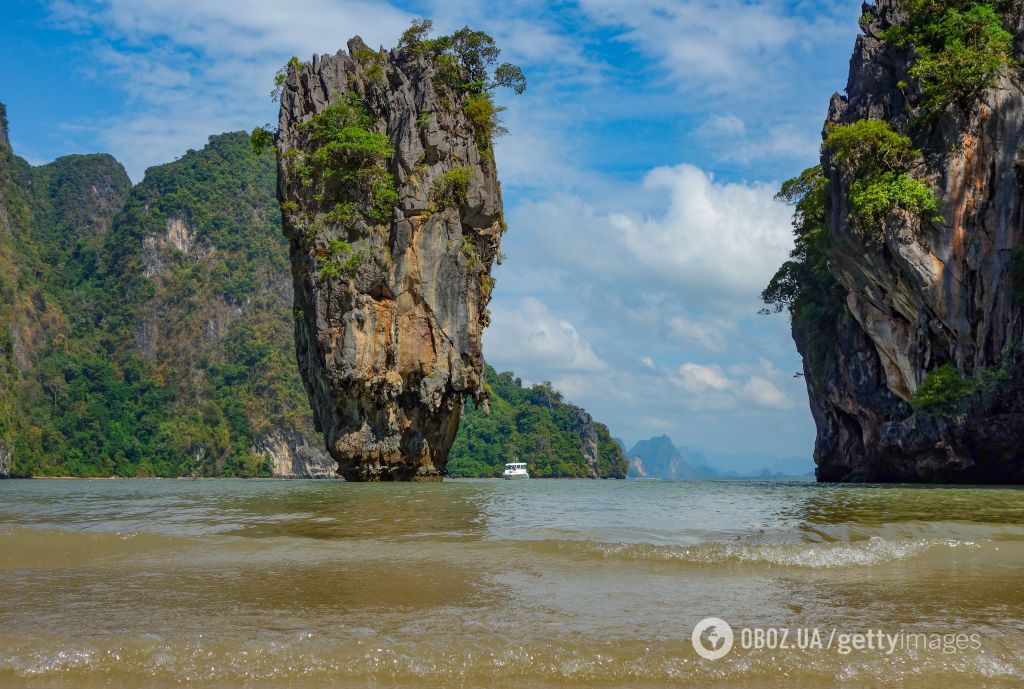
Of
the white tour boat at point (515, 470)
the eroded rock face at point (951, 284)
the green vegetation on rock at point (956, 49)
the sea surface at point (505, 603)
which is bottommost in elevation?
the white tour boat at point (515, 470)

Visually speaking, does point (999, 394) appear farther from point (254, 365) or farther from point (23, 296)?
point (23, 296)

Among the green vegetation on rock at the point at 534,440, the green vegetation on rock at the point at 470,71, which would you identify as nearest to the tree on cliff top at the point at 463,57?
the green vegetation on rock at the point at 470,71

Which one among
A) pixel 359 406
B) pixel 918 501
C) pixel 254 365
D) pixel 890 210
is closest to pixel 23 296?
pixel 254 365

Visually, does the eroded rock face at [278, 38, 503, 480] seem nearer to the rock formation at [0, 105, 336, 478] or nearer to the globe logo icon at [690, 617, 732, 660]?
the globe logo icon at [690, 617, 732, 660]

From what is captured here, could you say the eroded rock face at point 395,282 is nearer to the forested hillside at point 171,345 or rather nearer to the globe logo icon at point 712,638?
the globe logo icon at point 712,638

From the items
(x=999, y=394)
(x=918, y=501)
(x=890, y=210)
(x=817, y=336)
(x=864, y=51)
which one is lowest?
(x=918, y=501)

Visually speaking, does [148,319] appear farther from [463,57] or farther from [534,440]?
[463,57]

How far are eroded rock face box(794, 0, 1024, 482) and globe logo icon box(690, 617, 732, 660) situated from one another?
76.9 feet

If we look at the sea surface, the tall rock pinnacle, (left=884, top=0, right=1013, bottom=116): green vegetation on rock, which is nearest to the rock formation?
the tall rock pinnacle

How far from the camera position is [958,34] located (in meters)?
27.2

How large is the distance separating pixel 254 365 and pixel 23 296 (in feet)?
86.3

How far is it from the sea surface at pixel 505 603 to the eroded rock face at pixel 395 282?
2061 centimetres

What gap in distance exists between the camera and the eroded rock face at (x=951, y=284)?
25.0 metres

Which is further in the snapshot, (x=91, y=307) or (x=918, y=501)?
Answer: (x=91, y=307)
